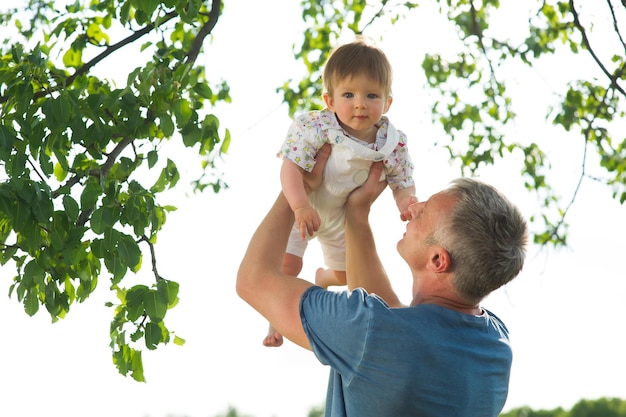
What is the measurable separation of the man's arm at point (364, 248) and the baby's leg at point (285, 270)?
1.28 feet

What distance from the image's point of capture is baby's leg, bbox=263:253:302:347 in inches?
124

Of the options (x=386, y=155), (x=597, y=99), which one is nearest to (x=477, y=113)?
(x=597, y=99)

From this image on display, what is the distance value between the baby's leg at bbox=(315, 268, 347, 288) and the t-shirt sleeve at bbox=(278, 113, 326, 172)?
0.56m

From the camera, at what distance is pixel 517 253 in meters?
2.32

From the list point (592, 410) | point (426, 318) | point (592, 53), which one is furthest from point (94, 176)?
point (592, 410)

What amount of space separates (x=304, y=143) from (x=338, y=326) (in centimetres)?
81

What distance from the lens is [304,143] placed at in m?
2.80

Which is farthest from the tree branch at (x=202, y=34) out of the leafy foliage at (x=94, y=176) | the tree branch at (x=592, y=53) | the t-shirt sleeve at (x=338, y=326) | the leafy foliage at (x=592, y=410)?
the leafy foliage at (x=592, y=410)

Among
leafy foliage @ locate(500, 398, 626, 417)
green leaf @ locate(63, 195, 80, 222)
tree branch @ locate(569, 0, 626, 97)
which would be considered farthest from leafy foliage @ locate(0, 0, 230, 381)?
leafy foliage @ locate(500, 398, 626, 417)

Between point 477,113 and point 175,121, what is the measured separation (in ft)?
14.1

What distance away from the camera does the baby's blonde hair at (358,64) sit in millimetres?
2777

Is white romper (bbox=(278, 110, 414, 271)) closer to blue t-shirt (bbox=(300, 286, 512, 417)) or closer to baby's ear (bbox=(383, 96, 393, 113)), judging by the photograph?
baby's ear (bbox=(383, 96, 393, 113))

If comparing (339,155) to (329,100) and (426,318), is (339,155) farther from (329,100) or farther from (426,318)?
(426,318)

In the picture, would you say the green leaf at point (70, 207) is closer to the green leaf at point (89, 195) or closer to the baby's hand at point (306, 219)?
the green leaf at point (89, 195)
